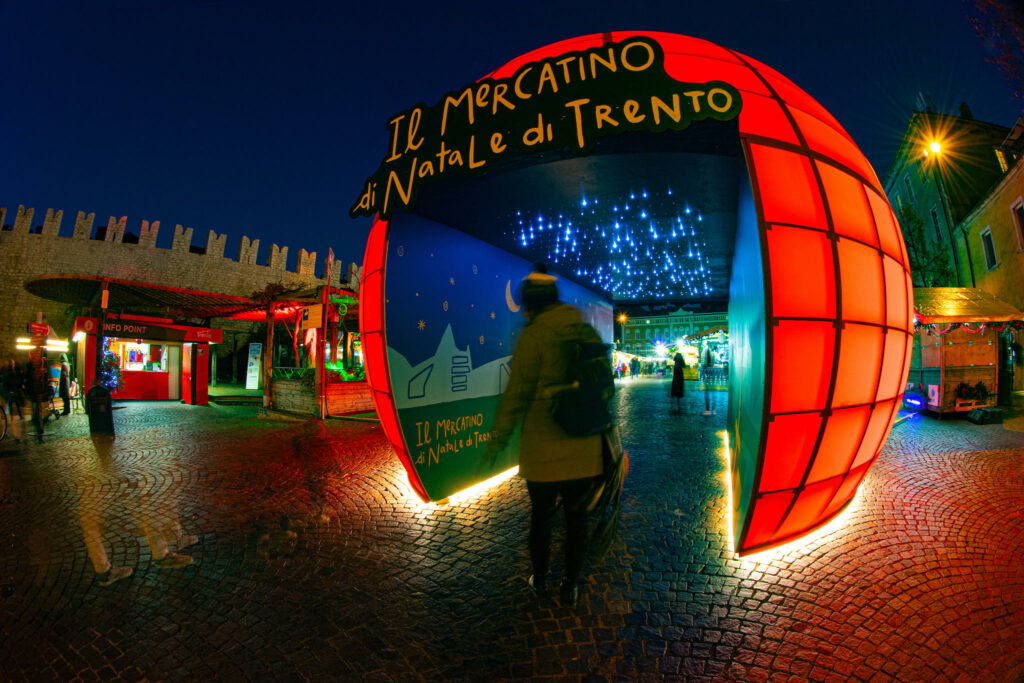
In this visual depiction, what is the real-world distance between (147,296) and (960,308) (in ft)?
72.4

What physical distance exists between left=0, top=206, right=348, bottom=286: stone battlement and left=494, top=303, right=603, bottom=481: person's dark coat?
21607 mm

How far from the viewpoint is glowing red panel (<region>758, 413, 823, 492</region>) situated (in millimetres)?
2645

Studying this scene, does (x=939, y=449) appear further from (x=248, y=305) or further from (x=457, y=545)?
(x=248, y=305)

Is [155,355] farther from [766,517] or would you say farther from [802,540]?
[802,540]

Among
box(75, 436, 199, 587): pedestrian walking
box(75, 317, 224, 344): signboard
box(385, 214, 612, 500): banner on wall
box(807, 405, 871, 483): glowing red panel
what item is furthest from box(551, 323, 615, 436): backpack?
box(75, 317, 224, 344): signboard

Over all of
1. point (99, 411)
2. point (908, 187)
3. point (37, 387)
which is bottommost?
point (99, 411)

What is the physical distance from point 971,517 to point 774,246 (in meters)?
3.65

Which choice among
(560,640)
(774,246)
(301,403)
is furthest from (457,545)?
(301,403)

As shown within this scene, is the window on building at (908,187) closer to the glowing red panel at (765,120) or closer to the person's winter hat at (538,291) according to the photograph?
the glowing red panel at (765,120)

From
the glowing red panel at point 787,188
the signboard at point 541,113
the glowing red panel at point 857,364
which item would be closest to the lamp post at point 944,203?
the glowing red panel at point 857,364

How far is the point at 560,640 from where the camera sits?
2346 mm

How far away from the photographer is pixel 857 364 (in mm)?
2848

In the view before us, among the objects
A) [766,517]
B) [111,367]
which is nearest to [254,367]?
[111,367]

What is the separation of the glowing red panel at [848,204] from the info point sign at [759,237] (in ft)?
0.05
